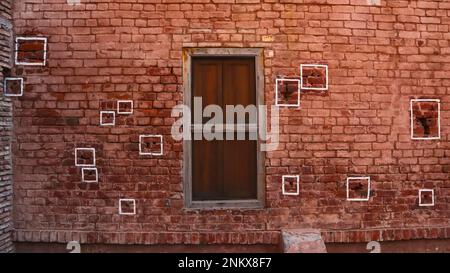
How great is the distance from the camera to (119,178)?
4145 millimetres

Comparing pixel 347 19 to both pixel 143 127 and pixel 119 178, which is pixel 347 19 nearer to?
pixel 143 127

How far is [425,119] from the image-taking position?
433cm

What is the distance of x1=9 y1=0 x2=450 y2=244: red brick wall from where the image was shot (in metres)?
4.14

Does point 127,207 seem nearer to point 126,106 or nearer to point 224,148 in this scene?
point 126,106

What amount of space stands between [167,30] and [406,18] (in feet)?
9.49

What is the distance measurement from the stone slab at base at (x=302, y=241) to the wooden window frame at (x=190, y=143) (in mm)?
463

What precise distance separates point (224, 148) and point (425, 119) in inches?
97.2

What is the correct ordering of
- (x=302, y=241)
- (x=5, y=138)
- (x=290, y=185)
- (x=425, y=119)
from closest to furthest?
(x=302, y=241) → (x=5, y=138) → (x=290, y=185) → (x=425, y=119)

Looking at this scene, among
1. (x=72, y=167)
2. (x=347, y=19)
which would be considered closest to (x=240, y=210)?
(x=72, y=167)

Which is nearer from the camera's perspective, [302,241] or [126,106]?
[302,241]

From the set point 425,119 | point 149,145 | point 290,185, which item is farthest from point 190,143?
point 425,119

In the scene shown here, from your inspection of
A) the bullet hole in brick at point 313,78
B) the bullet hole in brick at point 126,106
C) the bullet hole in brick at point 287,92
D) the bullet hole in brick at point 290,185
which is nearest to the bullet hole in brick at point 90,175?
the bullet hole in brick at point 126,106

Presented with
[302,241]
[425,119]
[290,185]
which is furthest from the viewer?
[425,119]

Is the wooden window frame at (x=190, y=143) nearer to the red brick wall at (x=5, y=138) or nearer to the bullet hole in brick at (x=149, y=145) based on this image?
the bullet hole in brick at (x=149, y=145)
